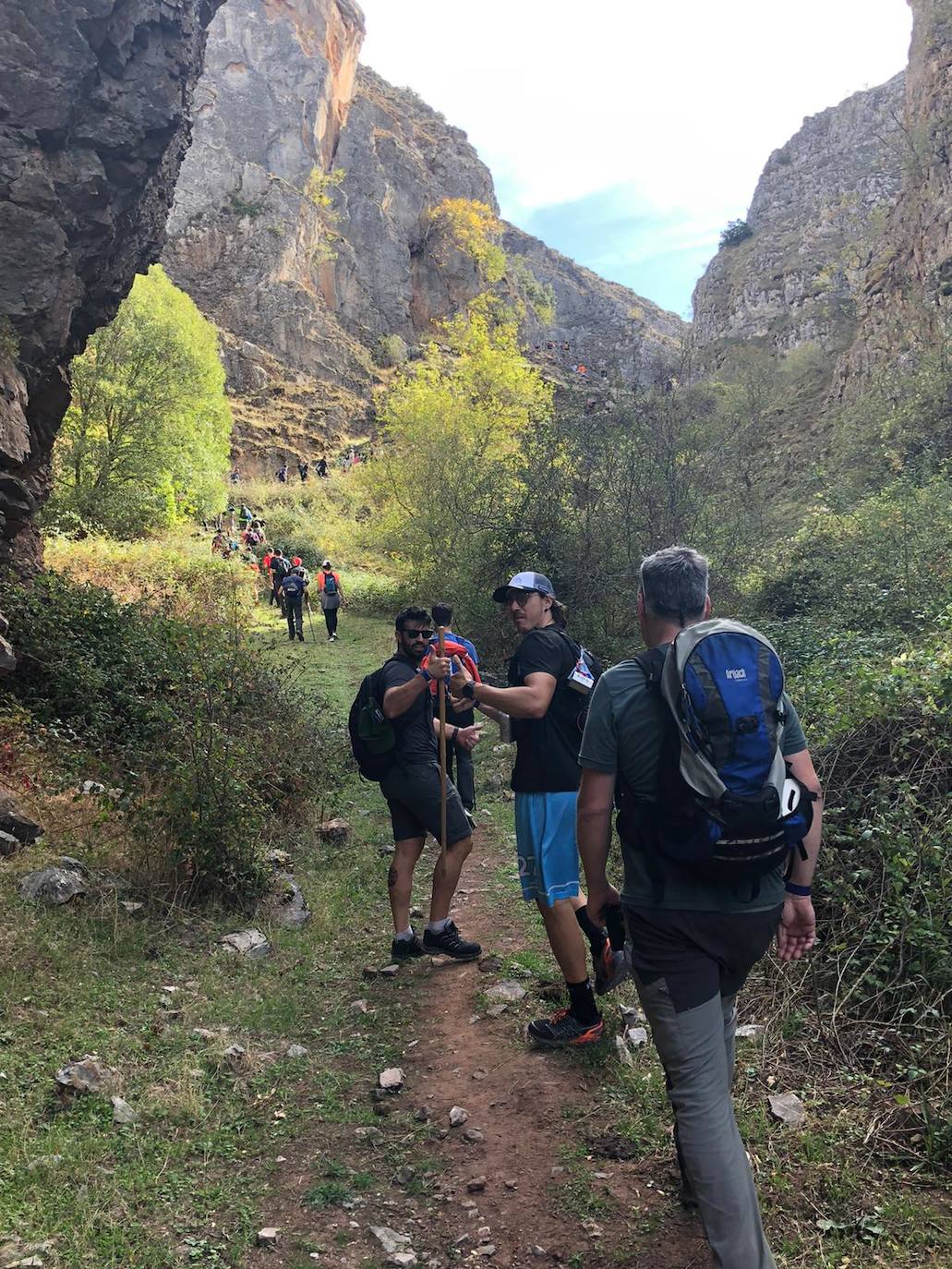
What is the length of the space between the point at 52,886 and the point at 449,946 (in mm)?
2356

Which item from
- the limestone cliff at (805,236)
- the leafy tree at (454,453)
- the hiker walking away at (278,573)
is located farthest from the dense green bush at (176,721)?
the limestone cliff at (805,236)

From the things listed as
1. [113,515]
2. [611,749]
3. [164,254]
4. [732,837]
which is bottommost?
[732,837]

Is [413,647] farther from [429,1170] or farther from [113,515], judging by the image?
[113,515]

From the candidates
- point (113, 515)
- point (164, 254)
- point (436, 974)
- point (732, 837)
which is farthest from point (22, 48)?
point (164, 254)

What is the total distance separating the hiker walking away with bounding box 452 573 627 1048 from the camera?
3.51 meters

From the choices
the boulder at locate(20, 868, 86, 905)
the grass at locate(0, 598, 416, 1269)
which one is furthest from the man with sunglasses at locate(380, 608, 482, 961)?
the boulder at locate(20, 868, 86, 905)

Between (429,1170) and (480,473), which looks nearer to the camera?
(429,1170)

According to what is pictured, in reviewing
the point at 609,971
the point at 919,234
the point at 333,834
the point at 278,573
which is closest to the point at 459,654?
the point at 609,971

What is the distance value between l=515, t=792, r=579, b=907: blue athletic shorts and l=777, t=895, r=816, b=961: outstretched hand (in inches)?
47.4

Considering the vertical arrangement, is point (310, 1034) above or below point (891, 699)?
below

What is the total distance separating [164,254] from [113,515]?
4215cm

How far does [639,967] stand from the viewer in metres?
2.21

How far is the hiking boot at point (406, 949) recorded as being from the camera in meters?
4.66

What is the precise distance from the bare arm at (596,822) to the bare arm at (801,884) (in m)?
0.54
